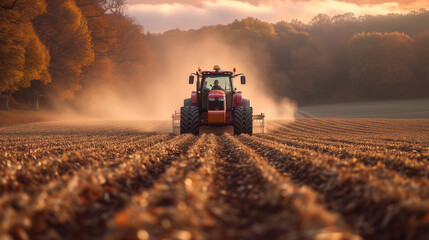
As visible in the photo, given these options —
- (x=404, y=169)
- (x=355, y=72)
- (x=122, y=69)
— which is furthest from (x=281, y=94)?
(x=404, y=169)

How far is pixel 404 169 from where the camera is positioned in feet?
20.2

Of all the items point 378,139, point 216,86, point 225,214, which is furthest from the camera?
point 378,139

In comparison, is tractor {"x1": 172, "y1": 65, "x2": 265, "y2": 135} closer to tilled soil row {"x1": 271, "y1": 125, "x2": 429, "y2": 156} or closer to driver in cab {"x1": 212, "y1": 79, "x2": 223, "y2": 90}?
driver in cab {"x1": 212, "y1": 79, "x2": 223, "y2": 90}

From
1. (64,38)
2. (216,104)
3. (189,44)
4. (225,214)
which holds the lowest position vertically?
(225,214)

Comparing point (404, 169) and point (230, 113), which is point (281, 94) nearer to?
point (230, 113)

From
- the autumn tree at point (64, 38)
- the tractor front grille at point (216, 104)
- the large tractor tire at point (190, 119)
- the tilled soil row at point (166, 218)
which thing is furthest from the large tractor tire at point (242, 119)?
the autumn tree at point (64, 38)

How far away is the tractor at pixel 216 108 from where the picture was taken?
1469 cm

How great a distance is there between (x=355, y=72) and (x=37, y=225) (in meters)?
69.2

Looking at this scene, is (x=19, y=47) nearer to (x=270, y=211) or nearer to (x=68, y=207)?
(x=68, y=207)

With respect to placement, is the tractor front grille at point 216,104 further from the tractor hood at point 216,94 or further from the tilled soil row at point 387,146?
the tilled soil row at point 387,146

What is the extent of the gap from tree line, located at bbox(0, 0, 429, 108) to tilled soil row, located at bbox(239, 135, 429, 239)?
24166 mm

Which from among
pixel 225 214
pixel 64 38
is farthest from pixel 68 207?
pixel 64 38

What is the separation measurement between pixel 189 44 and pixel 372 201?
6701 cm

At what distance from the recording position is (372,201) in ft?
12.3
